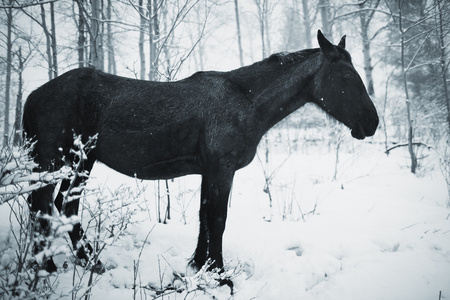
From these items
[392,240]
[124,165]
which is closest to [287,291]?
[392,240]

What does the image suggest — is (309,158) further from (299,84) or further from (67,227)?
(67,227)

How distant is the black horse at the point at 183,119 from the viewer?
Answer: 2434 mm

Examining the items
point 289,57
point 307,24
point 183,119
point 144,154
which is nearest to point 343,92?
point 289,57

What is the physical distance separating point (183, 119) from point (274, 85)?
3.58ft

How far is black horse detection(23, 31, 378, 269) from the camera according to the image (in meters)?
2.43

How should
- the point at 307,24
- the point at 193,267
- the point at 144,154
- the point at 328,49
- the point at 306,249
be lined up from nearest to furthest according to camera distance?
the point at 144,154 < the point at 193,267 < the point at 328,49 < the point at 306,249 < the point at 307,24

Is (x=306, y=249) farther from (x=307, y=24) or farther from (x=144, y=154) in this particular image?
(x=307, y=24)

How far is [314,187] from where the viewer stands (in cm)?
604

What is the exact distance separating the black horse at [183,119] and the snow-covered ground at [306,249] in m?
0.42

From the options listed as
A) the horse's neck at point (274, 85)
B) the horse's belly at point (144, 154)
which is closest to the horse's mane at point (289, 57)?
the horse's neck at point (274, 85)

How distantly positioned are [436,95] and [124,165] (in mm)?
16511

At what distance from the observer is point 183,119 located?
2498 millimetres

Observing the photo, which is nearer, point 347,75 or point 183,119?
point 183,119

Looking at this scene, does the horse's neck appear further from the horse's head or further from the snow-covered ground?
the snow-covered ground
